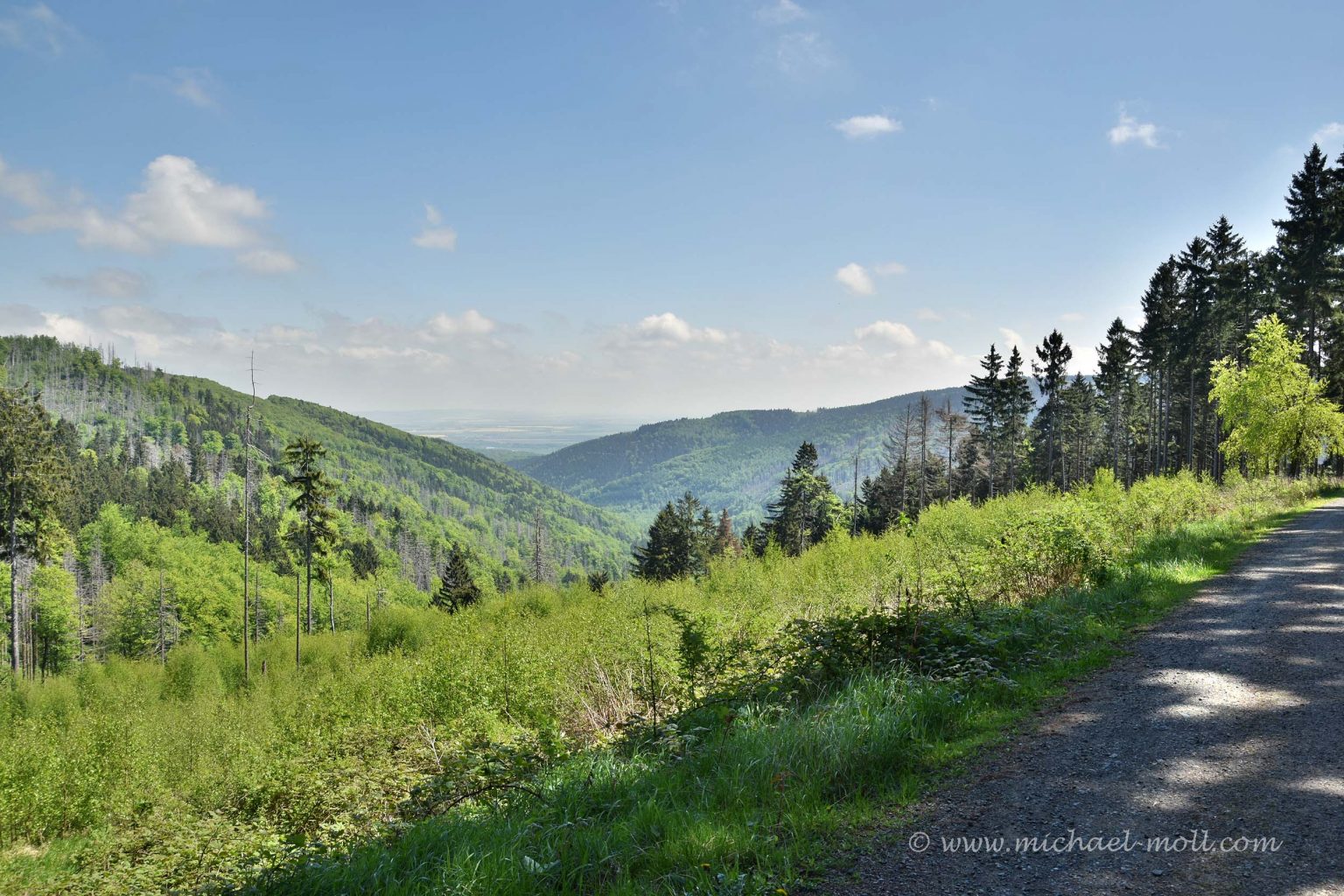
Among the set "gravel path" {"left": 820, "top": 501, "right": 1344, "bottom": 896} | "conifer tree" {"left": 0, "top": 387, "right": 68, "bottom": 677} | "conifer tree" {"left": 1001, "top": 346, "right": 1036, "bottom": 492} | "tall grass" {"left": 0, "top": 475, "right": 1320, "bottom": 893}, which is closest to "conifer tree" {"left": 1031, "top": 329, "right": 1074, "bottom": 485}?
"conifer tree" {"left": 1001, "top": 346, "right": 1036, "bottom": 492}

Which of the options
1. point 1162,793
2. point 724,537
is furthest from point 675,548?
point 1162,793

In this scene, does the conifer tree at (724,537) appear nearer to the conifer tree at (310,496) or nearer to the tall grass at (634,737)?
the tall grass at (634,737)

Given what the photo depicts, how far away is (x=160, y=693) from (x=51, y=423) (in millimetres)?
21913

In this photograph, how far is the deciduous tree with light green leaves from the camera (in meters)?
30.0

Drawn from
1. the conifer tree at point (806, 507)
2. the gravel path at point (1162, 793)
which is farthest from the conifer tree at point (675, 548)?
the gravel path at point (1162, 793)

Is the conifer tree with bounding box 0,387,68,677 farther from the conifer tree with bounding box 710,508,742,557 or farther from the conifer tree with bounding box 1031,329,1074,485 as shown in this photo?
the conifer tree with bounding box 1031,329,1074,485

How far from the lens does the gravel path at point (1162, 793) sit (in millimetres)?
3361

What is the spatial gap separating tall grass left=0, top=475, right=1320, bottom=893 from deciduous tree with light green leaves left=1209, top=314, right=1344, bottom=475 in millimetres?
6385

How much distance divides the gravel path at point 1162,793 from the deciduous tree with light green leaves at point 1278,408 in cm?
3167

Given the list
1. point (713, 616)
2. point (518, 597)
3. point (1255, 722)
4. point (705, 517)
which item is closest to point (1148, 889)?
point (1255, 722)

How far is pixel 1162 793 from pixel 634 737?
4893mm

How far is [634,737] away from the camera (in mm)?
7344

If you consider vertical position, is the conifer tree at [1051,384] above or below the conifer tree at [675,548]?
above

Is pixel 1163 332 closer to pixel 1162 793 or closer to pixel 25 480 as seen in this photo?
pixel 1162 793
